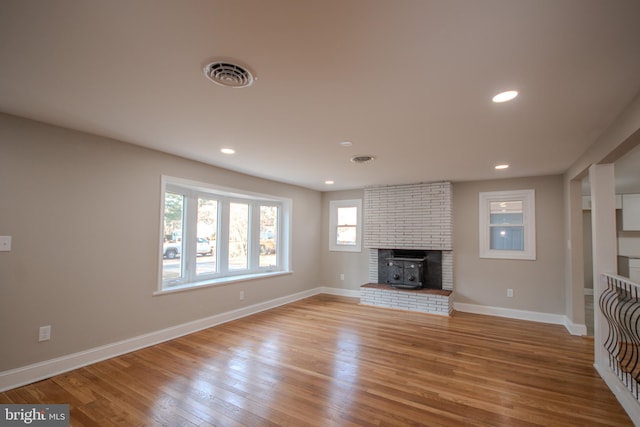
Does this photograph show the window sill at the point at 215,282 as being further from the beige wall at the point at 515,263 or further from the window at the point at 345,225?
the beige wall at the point at 515,263

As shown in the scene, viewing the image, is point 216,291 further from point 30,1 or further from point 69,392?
point 30,1

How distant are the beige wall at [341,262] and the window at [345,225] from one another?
104 mm

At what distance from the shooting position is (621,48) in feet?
5.13

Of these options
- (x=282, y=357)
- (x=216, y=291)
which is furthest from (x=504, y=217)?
(x=216, y=291)

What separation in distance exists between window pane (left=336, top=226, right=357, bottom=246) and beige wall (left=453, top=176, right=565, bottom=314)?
82.6 inches

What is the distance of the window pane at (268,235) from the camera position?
228 inches

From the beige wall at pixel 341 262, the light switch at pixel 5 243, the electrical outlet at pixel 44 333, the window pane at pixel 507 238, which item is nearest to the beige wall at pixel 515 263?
the window pane at pixel 507 238

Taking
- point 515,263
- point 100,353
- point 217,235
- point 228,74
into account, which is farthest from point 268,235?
point 515,263

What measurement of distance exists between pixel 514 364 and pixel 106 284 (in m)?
4.47

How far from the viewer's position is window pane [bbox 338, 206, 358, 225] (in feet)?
21.9

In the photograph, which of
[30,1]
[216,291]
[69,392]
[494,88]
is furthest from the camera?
[216,291]

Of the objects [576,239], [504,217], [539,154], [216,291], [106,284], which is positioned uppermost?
[539,154]

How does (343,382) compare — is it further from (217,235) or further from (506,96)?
(217,235)

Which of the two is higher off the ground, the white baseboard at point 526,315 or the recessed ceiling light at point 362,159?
the recessed ceiling light at point 362,159
